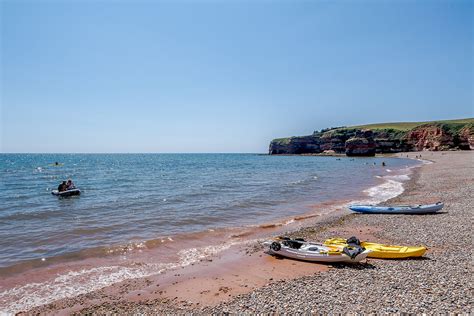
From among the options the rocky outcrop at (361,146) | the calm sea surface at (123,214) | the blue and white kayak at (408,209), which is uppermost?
the rocky outcrop at (361,146)

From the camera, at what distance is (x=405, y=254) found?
473 inches

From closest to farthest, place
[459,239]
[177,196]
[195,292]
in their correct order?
[195,292]
[459,239]
[177,196]

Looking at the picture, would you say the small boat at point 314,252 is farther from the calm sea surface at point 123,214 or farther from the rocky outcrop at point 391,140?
the rocky outcrop at point 391,140

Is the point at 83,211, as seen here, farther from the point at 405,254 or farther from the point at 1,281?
the point at 405,254

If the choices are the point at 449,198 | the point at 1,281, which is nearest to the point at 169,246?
the point at 1,281

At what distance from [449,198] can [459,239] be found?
1371cm

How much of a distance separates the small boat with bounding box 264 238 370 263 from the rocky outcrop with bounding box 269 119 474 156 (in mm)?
128400

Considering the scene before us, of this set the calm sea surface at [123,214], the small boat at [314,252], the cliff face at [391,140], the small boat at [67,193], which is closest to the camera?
the small boat at [314,252]

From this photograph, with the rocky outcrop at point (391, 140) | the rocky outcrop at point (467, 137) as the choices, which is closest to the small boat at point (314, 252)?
the rocky outcrop at point (467, 137)

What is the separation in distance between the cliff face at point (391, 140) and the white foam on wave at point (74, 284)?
13350cm

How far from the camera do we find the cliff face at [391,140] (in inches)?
4587

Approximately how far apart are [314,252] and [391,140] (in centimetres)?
15074

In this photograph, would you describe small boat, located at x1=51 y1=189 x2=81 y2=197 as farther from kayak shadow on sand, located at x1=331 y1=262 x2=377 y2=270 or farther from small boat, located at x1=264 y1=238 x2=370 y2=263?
kayak shadow on sand, located at x1=331 y1=262 x2=377 y2=270

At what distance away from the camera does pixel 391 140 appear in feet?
470
